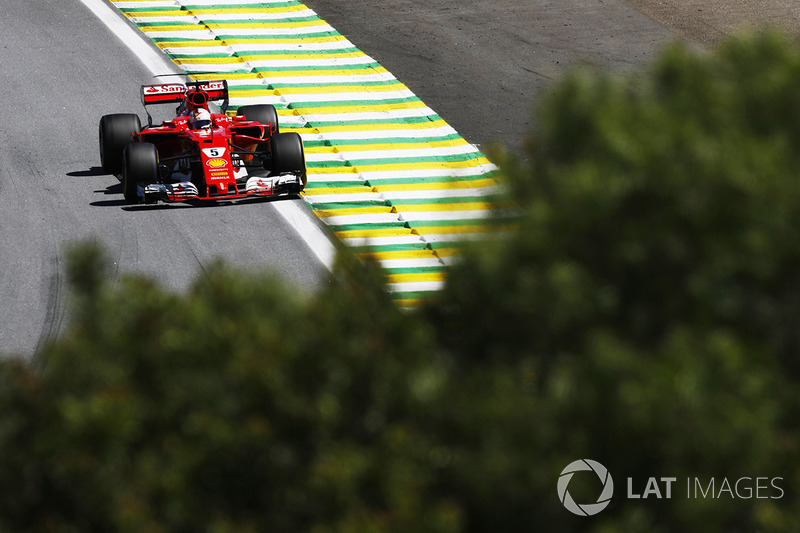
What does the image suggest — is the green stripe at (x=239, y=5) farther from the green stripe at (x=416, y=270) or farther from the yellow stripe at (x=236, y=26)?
the green stripe at (x=416, y=270)

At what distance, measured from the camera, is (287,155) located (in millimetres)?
15391

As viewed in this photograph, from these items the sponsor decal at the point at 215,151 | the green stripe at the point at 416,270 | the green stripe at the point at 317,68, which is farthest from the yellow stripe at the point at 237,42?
the green stripe at the point at 416,270

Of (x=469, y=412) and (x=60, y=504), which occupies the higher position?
(x=469, y=412)

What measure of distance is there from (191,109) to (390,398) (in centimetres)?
1199

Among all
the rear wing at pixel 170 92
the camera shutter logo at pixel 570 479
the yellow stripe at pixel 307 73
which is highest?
the camera shutter logo at pixel 570 479

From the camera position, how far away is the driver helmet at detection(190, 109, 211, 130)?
15.4 metres

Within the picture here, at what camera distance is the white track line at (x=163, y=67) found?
1495 centimetres

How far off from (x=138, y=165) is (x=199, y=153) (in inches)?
32.5

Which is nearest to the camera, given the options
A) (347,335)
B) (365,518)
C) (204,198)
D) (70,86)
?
(365,518)

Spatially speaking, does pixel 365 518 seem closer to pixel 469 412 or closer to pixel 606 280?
pixel 469 412

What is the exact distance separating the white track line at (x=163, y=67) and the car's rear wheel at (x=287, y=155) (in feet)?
1.81

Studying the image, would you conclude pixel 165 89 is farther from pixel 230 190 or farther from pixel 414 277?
pixel 414 277

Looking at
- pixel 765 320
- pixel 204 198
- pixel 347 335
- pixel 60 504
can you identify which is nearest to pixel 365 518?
pixel 347 335

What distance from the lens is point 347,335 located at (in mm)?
4672
